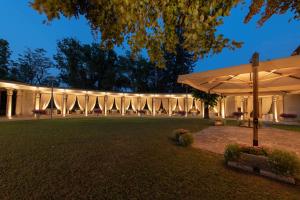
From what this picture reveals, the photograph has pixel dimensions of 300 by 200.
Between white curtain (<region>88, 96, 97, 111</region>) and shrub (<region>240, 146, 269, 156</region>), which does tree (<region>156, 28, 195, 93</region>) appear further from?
shrub (<region>240, 146, 269, 156</region>)

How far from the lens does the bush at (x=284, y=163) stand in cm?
278

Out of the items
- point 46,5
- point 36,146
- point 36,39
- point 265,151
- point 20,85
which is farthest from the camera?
point 36,39

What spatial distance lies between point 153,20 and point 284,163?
3.31 m

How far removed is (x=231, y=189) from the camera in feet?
8.11

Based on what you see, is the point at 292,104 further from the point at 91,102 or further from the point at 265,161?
the point at 91,102

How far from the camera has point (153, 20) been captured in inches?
89.4

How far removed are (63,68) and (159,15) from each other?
36.7 m

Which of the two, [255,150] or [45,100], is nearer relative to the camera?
[255,150]

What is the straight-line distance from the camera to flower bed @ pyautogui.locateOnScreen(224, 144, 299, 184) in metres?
2.79

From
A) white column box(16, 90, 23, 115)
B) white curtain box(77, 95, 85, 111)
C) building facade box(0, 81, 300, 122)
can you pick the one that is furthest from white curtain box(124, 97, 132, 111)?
white column box(16, 90, 23, 115)

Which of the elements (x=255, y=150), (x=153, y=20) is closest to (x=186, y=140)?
(x=255, y=150)

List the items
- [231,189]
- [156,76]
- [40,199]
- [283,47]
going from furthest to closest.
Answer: [283,47] < [156,76] < [231,189] < [40,199]

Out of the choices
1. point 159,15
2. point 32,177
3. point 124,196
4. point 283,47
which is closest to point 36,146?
point 32,177

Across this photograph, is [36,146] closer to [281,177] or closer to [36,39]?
[281,177]
